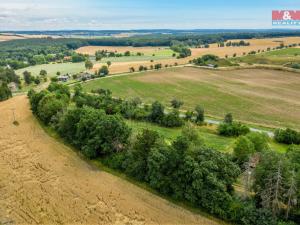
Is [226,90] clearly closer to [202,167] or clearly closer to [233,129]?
[233,129]

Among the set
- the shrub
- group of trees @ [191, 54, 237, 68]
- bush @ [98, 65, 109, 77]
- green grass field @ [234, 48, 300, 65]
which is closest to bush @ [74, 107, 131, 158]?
the shrub

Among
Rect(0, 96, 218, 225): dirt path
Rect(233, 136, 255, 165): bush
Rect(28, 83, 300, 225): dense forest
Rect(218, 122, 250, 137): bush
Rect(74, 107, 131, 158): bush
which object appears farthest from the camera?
Rect(218, 122, 250, 137): bush

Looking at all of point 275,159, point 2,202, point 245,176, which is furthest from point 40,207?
point 275,159

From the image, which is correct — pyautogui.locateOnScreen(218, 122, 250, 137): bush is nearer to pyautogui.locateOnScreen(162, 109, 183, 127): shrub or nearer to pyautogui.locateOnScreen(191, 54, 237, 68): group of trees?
pyautogui.locateOnScreen(162, 109, 183, 127): shrub

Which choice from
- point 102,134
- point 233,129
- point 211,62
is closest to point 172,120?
point 233,129

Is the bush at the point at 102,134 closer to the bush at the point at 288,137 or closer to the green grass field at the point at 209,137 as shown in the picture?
the green grass field at the point at 209,137

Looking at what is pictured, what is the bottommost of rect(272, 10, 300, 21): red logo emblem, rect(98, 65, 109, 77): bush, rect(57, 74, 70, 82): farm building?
rect(57, 74, 70, 82): farm building
